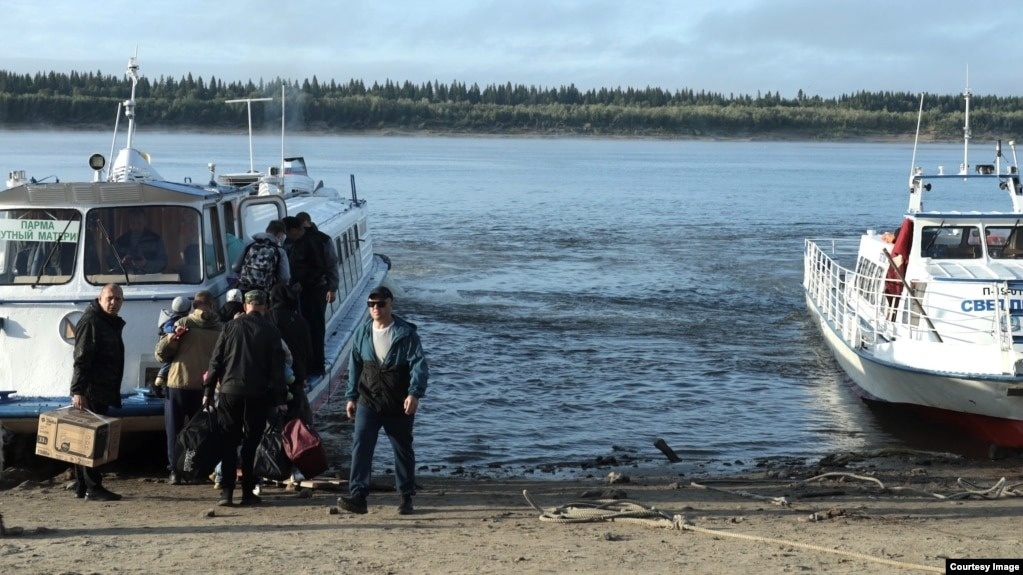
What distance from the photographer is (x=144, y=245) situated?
11539 millimetres

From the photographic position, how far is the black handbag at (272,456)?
32.3ft

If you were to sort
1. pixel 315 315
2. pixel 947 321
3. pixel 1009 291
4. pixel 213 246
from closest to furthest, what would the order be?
pixel 213 246 < pixel 315 315 < pixel 1009 291 < pixel 947 321

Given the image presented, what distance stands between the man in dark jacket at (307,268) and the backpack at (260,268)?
0.89 m

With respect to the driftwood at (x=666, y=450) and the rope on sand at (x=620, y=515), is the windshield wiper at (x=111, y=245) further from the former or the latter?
the driftwood at (x=666, y=450)

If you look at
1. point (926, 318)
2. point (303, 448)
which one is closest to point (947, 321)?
point (926, 318)

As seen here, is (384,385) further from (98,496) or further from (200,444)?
(98,496)

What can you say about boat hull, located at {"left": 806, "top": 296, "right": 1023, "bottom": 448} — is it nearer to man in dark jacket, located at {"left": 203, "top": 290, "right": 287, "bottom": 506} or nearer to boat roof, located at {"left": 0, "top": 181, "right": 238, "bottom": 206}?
man in dark jacket, located at {"left": 203, "top": 290, "right": 287, "bottom": 506}

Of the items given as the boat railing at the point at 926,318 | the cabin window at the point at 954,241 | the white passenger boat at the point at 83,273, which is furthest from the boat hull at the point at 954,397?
the white passenger boat at the point at 83,273

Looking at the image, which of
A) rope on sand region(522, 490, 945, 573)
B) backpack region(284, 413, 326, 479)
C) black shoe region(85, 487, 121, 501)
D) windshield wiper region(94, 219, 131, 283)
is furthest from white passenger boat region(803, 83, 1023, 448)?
black shoe region(85, 487, 121, 501)

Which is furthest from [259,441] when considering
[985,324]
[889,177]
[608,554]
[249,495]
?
[889,177]

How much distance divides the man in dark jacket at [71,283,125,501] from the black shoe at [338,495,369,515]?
191 cm

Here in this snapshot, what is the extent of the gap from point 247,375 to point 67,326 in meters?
2.65

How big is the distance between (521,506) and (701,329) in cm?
1291

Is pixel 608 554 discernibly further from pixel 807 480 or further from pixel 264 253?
pixel 264 253
